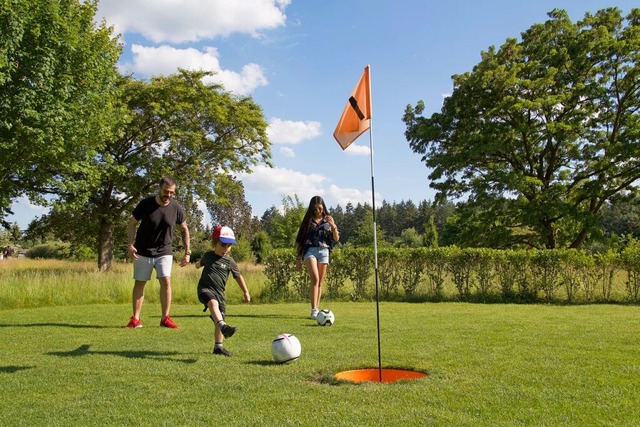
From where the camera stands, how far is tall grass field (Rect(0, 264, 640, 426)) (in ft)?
10.9

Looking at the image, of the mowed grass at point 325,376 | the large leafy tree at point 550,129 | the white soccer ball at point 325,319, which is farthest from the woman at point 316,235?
the large leafy tree at point 550,129

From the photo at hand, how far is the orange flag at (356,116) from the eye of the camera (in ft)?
17.6

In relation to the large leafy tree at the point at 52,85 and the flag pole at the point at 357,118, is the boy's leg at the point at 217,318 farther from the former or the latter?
the large leafy tree at the point at 52,85

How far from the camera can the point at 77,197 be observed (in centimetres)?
1927

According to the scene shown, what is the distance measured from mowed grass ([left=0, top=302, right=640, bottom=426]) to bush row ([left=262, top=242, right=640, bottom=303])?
580 cm

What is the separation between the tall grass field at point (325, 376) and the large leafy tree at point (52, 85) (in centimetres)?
853

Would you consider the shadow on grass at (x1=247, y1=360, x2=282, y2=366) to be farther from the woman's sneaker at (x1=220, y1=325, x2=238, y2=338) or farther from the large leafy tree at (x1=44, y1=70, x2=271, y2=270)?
the large leafy tree at (x1=44, y1=70, x2=271, y2=270)

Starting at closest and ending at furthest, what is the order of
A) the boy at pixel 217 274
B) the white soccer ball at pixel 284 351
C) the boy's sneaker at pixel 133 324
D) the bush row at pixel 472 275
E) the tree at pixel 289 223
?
the white soccer ball at pixel 284 351
the boy at pixel 217 274
the boy's sneaker at pixel 133 324
the bush row at pixel 472 275
the tree at pixel 289 223

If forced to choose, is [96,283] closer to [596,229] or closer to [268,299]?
[268,299]

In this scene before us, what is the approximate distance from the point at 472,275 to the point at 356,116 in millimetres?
9224

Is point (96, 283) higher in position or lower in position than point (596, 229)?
lower

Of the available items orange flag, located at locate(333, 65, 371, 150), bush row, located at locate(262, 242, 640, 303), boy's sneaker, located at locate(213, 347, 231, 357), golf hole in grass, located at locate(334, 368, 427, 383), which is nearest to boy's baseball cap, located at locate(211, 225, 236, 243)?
boy's sneaker, located at locate(213, 347, 231, 357)

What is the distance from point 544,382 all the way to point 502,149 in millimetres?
19587

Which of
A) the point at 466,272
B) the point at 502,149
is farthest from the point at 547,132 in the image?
the point at 466,272
